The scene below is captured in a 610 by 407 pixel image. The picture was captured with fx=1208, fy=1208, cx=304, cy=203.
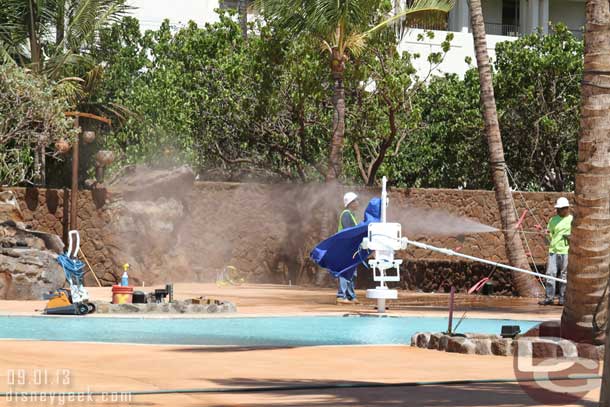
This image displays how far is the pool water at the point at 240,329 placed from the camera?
13086 millimetres

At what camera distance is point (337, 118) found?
26375 millimetres

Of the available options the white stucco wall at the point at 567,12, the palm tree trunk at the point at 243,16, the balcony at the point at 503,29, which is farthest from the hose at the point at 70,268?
the white stucco wall at the point at 567,12

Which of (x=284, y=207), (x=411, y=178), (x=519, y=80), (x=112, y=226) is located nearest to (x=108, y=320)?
(x=112, y=226)

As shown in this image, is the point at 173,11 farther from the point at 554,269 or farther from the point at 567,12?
the point at 554,269

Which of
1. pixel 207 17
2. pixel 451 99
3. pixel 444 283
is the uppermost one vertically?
pixel 207 17

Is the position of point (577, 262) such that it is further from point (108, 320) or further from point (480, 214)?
point (480, 214)

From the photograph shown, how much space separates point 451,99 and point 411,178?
12.1 ft

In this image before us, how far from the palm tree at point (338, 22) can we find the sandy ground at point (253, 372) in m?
13.9

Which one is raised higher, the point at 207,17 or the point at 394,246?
the point at 207,17

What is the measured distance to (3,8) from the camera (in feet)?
94.1

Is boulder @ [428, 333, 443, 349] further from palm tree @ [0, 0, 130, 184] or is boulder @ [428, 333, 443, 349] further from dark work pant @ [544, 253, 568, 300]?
palm tree @ [0, 0, 130, 184]

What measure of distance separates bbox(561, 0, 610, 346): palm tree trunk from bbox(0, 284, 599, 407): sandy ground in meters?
1.12
